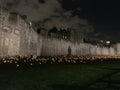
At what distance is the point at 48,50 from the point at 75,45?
14.5 m

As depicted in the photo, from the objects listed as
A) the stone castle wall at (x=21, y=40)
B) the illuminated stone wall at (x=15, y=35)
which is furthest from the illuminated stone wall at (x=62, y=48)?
the illuminated stone wall at (x=15, y=35)

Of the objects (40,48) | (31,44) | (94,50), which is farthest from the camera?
(94,50)

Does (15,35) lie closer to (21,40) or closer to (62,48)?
(21,40)

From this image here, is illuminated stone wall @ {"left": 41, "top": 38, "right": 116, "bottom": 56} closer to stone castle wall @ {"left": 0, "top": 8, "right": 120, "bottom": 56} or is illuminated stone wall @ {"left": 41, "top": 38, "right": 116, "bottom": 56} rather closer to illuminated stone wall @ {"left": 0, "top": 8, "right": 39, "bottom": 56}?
stone castle wall @ {"left": 0, "top": 8, "right": 120, "bottom": 56}

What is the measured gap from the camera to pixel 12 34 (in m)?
25.3

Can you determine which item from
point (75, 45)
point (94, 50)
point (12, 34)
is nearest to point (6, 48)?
point (12, 34)

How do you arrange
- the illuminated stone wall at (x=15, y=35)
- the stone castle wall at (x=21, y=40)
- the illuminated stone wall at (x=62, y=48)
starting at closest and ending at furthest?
the illuminated stone wall at (x=15, y=35) < the stone castle wall at (x=21, y=40) < the illuminated stone wall at (x=62, y=48)

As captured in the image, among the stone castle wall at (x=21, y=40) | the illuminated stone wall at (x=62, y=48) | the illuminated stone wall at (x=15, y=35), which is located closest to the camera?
the illuminated stone wall at (x=15, y=35)

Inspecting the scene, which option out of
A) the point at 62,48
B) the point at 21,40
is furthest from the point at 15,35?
the point at 62,48

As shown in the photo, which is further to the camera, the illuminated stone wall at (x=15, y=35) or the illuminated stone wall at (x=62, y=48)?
the illuminated stone wall at (x=62, y=48)

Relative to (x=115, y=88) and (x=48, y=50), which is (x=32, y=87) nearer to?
(x=115, y=88)

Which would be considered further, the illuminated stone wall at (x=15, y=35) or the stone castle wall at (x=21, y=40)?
the stone castle wall at (x=21, y=40)

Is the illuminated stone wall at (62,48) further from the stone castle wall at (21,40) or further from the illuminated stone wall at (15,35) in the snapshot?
the illuminated stone wall at (15,35)

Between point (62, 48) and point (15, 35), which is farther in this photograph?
point (62, 48)
